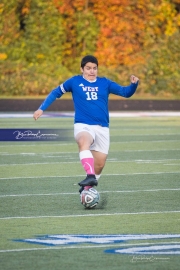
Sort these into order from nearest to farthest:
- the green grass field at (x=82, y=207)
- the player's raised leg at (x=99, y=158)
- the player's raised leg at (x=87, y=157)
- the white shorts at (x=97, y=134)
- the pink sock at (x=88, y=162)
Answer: the green grass field at (x=82, y=207), the player's raised leg at (x=87, y=157), the pink sock at (x=88, y=162), the white shorts at (x=97, y=134), the player's raised leg at (x=99, y=158)

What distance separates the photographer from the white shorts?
433 inches

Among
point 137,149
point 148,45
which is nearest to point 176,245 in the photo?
point 137,149

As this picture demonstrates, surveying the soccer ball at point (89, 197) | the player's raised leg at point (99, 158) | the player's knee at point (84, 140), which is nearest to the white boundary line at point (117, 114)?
the player's raised leg at point (99, 158)

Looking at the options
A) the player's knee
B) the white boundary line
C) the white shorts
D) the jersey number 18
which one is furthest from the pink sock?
the white boundary line

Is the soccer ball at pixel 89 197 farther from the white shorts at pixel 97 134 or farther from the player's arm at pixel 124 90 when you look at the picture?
the player's arm at pixel 124 90

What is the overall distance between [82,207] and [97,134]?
2.75 ft

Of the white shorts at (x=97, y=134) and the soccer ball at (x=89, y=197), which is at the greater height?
the white shorts at (x=97, y=134)

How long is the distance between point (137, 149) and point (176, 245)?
10.9 m

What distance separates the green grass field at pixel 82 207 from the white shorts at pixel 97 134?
0.66 m

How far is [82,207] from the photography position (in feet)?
35.6

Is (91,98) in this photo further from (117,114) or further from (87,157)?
(117,114)

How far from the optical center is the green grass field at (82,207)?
7.74 meters

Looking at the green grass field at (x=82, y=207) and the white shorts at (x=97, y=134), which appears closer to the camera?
the green grass field at (x=82, y=207)

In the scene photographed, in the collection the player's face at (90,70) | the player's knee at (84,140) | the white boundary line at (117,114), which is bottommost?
the white boundary line at (117,114)
